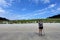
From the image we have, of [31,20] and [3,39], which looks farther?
[31,20]

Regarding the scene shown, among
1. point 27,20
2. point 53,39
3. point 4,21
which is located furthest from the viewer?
point 27,20

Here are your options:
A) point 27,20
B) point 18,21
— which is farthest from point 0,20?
point 27,20

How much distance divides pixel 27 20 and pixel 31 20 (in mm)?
1598

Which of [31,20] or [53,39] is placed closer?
[53,39]

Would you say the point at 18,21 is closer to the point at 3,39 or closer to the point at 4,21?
the point at 4,21

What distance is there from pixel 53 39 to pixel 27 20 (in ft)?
150

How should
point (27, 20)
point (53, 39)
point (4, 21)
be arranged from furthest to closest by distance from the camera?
1. point (27, 20)
2. point (4, 21)
3. point (53, 39)

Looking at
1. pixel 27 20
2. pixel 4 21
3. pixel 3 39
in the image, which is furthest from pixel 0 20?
pixel 3 39

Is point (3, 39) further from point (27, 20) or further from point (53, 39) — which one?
point (27, 20)

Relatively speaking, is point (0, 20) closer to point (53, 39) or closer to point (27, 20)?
point (27, 20)

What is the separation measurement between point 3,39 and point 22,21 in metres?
45.0

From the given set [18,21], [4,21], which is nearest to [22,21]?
[18,21]

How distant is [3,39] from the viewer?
14.5 meters

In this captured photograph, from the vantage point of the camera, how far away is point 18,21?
194 ft
